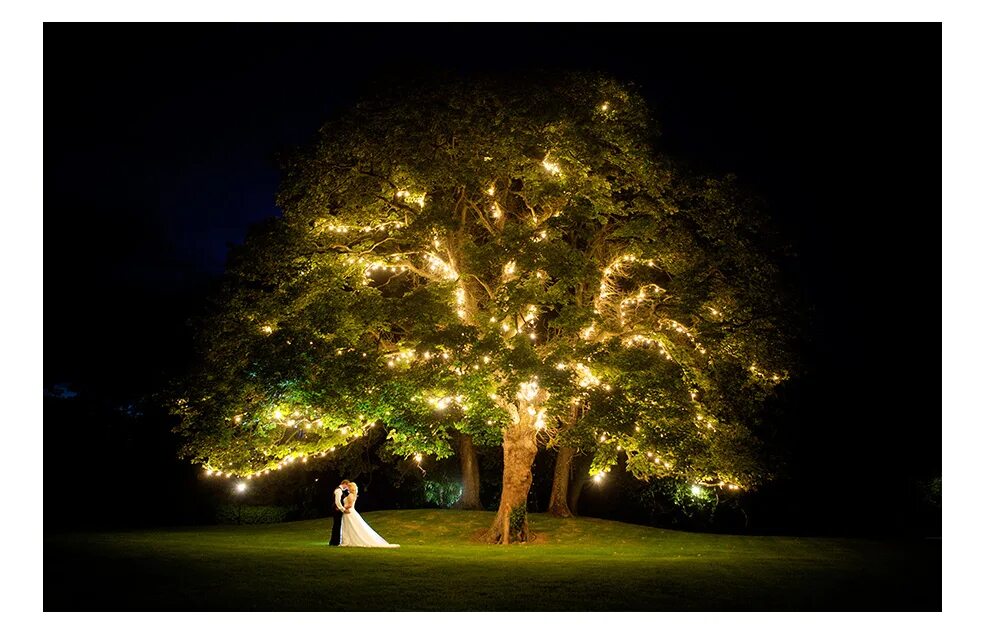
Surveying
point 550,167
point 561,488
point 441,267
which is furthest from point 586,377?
point 561,488

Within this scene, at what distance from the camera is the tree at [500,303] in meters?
17.8

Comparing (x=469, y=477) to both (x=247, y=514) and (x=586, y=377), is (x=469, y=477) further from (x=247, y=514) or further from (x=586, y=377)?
(x=586, y=377)

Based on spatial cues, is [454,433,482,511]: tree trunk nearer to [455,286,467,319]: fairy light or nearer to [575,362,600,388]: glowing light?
[455,286,467,319]: fairy light

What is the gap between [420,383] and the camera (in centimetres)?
1772

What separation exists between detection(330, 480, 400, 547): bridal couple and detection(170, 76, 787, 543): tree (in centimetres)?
155

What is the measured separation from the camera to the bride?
18.9m

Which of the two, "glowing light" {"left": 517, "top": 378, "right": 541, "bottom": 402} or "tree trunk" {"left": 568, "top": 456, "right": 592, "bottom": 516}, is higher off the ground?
"glowing light" {"left": 517, "top": 378, "right": 541, "bottom": 402}

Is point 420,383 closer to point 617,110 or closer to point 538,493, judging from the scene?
point 617,110

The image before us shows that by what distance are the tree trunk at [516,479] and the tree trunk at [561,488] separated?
22.1 feet

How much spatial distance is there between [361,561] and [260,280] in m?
8.86

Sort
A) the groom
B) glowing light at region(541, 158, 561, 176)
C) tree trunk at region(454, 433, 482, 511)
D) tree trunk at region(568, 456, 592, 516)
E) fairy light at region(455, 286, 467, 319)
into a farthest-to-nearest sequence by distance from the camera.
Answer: tree trunk at region(454, 433, 482, 511), tree trunk at region(568, 456, 592, 516), fairy light at region(455, 286, 467, 319), glowing light at region(541, 158, 561, 176), the groom

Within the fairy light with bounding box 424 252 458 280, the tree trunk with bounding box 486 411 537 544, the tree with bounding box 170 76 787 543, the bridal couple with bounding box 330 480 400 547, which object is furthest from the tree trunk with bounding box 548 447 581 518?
the bridal couple with bounding box 330 480 400 547

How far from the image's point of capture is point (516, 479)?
20719 millimetres

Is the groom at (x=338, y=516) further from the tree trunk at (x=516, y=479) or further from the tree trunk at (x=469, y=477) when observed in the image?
the tree trunk at (x=469, y=477)
